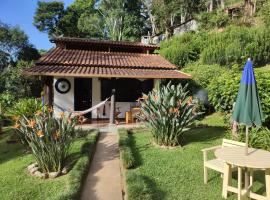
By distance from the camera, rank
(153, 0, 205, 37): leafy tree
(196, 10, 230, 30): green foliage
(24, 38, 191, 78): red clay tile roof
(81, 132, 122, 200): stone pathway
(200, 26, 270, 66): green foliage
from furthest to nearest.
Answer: (153, 0, 205, 37): leafy tree
(196, 10, 230, 30): green foliage
(200, 26, 270, 66): green foliage
(24, 38, 191, 78): red clay tile roof
(81, 132, 122, 200): stone pathway

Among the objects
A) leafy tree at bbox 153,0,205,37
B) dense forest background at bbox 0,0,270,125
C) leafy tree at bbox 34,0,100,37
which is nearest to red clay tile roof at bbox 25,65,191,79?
dense forest background at bbox 0,0,270,125

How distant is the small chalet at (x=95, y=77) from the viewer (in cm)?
1330

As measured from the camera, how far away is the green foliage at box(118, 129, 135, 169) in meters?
7.31

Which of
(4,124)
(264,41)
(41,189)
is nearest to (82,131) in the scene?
(41,189)

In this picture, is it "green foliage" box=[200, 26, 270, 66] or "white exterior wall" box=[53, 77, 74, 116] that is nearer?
"white exterior wall" box=[53, 77, 74, 116]

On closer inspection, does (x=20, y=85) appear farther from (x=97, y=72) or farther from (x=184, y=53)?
(x=97, y=72)

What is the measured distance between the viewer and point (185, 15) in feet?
131

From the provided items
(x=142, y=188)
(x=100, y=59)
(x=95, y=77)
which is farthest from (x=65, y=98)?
(x=142, y=188)

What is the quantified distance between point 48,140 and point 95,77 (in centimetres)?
725

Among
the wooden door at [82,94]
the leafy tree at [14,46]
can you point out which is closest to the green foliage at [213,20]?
the wooden door at [82,94]

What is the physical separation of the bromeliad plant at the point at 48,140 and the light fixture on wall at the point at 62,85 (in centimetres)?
681

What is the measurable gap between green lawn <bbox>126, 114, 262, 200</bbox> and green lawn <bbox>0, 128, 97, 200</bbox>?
123 cm

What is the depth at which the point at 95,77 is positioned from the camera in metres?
14.0

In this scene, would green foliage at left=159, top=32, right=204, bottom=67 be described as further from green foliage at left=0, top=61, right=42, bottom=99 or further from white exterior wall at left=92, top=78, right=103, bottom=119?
green foliage at left=0, top=61, right=42, bottom=99
